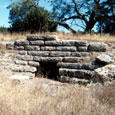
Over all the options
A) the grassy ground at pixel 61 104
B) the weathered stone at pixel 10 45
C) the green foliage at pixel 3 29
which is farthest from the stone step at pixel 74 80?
the green foliage at pixel 3 29

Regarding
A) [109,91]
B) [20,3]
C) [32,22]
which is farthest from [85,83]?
[20,3]

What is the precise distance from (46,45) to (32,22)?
492 centimetres

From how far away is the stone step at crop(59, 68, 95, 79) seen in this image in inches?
214

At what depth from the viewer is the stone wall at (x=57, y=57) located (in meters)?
5.72

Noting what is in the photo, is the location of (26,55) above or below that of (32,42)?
below

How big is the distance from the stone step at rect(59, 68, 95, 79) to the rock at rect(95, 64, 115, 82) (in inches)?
11.1

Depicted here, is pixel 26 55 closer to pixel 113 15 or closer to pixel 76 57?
pixel 76 57

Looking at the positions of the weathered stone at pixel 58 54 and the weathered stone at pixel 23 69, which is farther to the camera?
the weathered stone at pixel 58 54

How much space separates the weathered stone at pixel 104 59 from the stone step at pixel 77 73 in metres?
0.56

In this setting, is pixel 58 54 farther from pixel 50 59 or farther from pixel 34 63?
pixel 34 63

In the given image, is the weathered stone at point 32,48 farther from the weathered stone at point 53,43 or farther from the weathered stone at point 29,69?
the weathered stone at point 29,69

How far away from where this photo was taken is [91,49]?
20.5 feet

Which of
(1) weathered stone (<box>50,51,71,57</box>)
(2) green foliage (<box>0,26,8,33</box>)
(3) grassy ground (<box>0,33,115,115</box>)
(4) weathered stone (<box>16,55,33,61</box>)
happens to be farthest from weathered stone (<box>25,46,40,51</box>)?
(2) green foliage (<box>0,26,8,33</box>)

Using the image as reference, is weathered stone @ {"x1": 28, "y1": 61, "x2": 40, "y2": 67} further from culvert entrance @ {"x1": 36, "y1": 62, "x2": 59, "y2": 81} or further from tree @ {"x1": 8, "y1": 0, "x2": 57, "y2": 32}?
tree @ {"x1": 8, "y1": 0, "x2": 57, "y2": 32}
